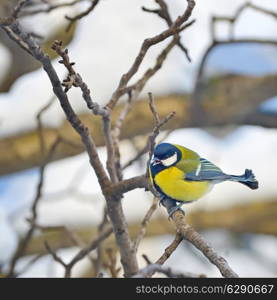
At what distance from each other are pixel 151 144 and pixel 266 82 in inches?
11.3

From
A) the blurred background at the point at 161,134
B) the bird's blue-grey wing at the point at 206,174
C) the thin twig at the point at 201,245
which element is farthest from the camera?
the blurred background at the point at 161,134

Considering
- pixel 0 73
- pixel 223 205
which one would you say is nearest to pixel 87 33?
pixel 0 73

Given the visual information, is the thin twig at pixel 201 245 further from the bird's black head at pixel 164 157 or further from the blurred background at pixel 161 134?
the blurred background at pixel 161 134

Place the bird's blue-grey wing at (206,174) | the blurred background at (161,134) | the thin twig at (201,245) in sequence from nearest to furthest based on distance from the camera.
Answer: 1. the thin twig at (201,245)
2. the bird's blue-grey wing at (206,174)
3. the blurred background at (161,134)

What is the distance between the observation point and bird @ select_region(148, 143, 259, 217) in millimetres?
458

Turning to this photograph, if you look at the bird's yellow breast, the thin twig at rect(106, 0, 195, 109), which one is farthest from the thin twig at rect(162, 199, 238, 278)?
the thin twig at rect(106, 0, 195, 109)

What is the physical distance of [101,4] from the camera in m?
0.78

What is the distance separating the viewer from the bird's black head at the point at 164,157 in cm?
46

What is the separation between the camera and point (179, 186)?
0.46 m

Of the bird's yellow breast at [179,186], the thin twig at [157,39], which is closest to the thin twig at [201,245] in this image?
the bird's yellow breast at [179,186]

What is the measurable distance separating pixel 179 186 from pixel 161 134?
182 mm

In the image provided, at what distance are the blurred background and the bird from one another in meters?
0.09

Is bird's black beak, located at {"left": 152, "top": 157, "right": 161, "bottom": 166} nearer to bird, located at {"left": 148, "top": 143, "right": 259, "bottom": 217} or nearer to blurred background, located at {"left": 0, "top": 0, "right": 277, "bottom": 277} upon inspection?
bird, located at {"left": 148, "top": 143, "right": 259, "bottom": 217}
